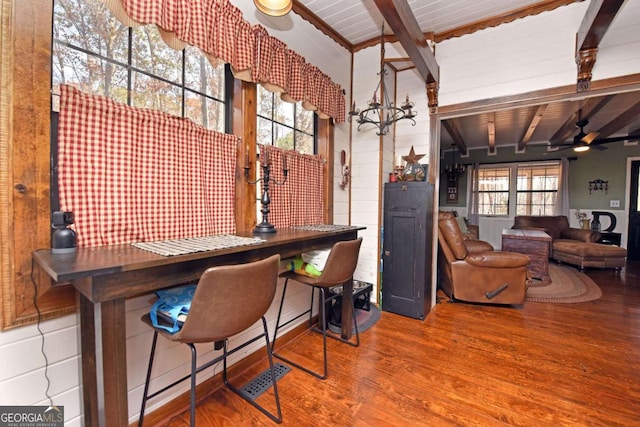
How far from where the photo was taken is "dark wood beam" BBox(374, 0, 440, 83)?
6.06ft

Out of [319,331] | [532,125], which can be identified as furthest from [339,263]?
[532,125]

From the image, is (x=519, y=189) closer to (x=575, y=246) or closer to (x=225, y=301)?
(x=575, y=246)

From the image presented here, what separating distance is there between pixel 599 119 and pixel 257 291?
A: 665 cm

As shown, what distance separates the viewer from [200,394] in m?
1.74

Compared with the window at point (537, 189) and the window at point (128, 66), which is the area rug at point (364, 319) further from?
the window at point (537, 189)

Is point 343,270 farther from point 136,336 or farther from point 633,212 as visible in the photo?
point 633,212

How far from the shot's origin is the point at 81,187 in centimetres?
126

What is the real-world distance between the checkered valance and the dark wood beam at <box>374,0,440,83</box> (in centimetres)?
75

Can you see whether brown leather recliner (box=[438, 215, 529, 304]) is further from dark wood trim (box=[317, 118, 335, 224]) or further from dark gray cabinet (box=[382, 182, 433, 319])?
dark wood trim (box=[317, 118, 335, 224])

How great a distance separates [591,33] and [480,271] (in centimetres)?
223

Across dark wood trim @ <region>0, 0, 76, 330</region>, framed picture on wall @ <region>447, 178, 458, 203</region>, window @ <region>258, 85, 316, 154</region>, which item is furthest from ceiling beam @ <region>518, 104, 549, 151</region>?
dark wood trim @ <region>0, 0, 76, 330</region>

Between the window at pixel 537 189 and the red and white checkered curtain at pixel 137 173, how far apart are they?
714 centimetres

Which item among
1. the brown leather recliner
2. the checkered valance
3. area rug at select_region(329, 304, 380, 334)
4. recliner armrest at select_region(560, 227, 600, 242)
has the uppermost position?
the checkered valance

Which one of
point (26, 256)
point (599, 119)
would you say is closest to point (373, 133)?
point (26, 256)
